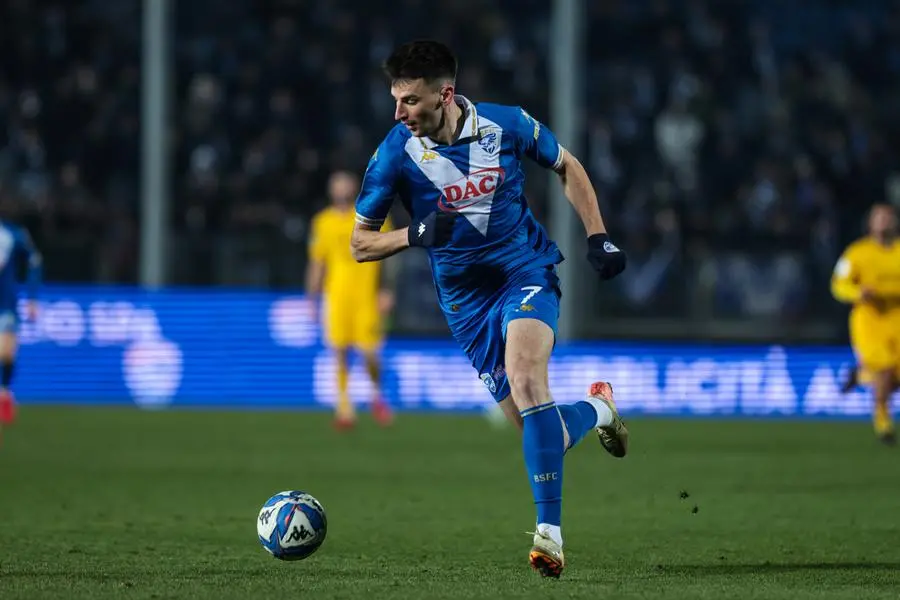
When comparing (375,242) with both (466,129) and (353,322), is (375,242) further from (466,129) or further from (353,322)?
(353,322)

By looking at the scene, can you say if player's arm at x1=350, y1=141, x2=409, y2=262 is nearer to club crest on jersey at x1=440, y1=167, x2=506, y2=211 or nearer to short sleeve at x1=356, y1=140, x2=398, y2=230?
short sleeve at x1=356, y1=140, x2=398, y2=230

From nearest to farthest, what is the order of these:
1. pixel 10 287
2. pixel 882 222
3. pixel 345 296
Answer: pixel 882 222 → pixel 10 287 → pixel 345 296

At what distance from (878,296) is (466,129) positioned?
9.07m

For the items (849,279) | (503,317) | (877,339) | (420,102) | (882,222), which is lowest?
(877,339)

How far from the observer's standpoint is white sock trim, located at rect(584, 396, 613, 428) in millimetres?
7172

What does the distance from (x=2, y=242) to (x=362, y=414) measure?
175 inches

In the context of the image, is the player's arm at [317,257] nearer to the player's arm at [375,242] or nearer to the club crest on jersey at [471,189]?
the player's arm at [375,242]

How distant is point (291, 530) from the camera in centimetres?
684

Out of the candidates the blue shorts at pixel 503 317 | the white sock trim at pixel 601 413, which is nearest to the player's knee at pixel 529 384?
the blue shorts at pixel 503 317

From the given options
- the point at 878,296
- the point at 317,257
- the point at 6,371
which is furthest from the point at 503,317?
the point at 6,371

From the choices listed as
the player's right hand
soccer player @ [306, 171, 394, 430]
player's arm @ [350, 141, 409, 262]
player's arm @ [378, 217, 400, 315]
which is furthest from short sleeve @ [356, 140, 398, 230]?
soccer player @ [306, 171, 394, 430]

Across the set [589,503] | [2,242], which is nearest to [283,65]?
[2,242]

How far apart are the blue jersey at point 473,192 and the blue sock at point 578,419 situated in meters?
0.57

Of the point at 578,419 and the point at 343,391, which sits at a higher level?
the point at 578,419
